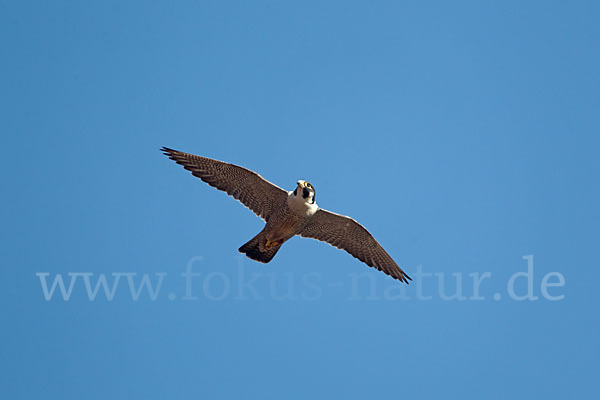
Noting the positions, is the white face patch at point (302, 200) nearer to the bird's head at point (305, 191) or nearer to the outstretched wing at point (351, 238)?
the bird's head at point (305, 191)

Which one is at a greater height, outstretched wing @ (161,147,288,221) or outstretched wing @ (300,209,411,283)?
outstretched wing @ (161,147,288,221)

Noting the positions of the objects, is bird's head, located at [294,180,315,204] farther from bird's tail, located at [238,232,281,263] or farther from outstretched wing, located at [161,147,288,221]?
bird's tail, located at [238,232,281,263]

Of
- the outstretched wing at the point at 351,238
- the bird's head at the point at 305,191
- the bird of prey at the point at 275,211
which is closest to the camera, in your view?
the bird's head at the point at 305,191

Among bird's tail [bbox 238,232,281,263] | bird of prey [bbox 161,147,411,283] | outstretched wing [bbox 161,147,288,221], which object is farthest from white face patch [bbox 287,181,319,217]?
bird's tail [bbox 238,232,281,263]

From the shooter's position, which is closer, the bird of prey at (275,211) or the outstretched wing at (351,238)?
the bird of prey at (275,211)

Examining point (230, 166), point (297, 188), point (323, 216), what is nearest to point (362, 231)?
point (323, 216)

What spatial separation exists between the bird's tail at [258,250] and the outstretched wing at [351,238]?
647mm

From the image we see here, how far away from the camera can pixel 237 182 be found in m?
13.7

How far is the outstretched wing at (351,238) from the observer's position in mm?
13914

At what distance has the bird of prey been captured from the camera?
13.4 m

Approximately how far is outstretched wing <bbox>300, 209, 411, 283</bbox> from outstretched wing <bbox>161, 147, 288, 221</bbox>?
2.50 feet

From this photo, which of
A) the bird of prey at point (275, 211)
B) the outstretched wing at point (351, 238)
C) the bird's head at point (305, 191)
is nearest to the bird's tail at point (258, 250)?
the bird of prey at point (275, 211)

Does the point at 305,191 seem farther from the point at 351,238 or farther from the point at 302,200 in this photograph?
the point at 351,238

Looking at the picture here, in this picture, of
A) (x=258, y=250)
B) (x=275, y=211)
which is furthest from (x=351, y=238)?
(x=258, y=250)
